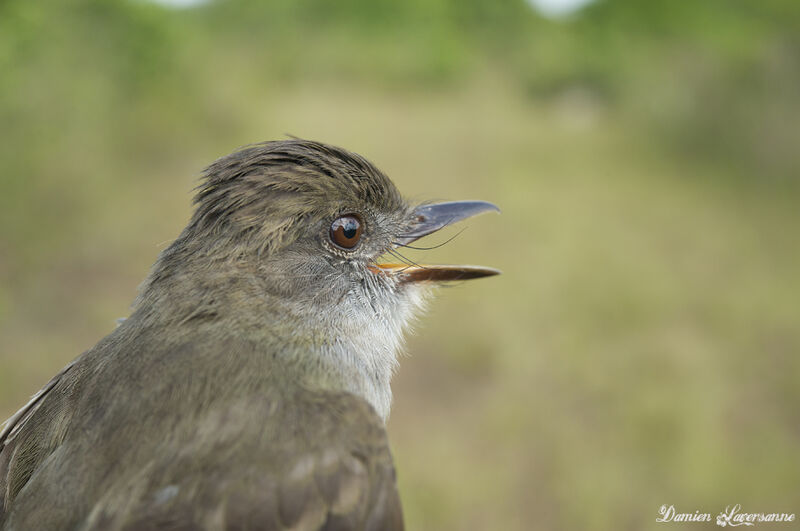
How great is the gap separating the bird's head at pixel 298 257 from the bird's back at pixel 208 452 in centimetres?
23

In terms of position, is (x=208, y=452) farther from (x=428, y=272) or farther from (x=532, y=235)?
(x=532, y=235)

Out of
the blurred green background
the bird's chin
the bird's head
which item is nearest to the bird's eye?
the bird's head

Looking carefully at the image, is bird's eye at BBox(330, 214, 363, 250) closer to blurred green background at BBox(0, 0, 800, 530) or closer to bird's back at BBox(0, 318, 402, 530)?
bird's back at BBox(0, 318, 402, 530)

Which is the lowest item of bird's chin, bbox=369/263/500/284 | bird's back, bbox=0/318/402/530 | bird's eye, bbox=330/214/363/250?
bird's back, bbox=0/318/402/530

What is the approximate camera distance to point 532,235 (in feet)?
39.1

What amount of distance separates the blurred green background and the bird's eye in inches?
161

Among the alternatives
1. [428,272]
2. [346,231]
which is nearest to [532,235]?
[428,272]

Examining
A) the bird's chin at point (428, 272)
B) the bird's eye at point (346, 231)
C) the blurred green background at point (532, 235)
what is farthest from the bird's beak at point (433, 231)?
the blurred green background at point (532, 235)

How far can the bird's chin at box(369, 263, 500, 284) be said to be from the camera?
2.93 meters

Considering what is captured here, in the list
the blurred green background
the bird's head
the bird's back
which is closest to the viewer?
the bird's back

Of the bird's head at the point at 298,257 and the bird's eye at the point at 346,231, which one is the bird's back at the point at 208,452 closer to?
the bird's head at the point at 298,257

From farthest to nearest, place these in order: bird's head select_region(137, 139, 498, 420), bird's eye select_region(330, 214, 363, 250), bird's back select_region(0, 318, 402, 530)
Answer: bird's eye select_region(330, 214, 363, 250), bird's head select_region(137, 139, 498, 420), bird's back select_region(0, 318, 402, 530)

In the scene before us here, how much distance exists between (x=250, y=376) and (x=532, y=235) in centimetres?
1010

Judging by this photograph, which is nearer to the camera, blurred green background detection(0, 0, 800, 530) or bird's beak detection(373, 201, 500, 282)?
bird's beak detection(373, 201, 500, 282)
